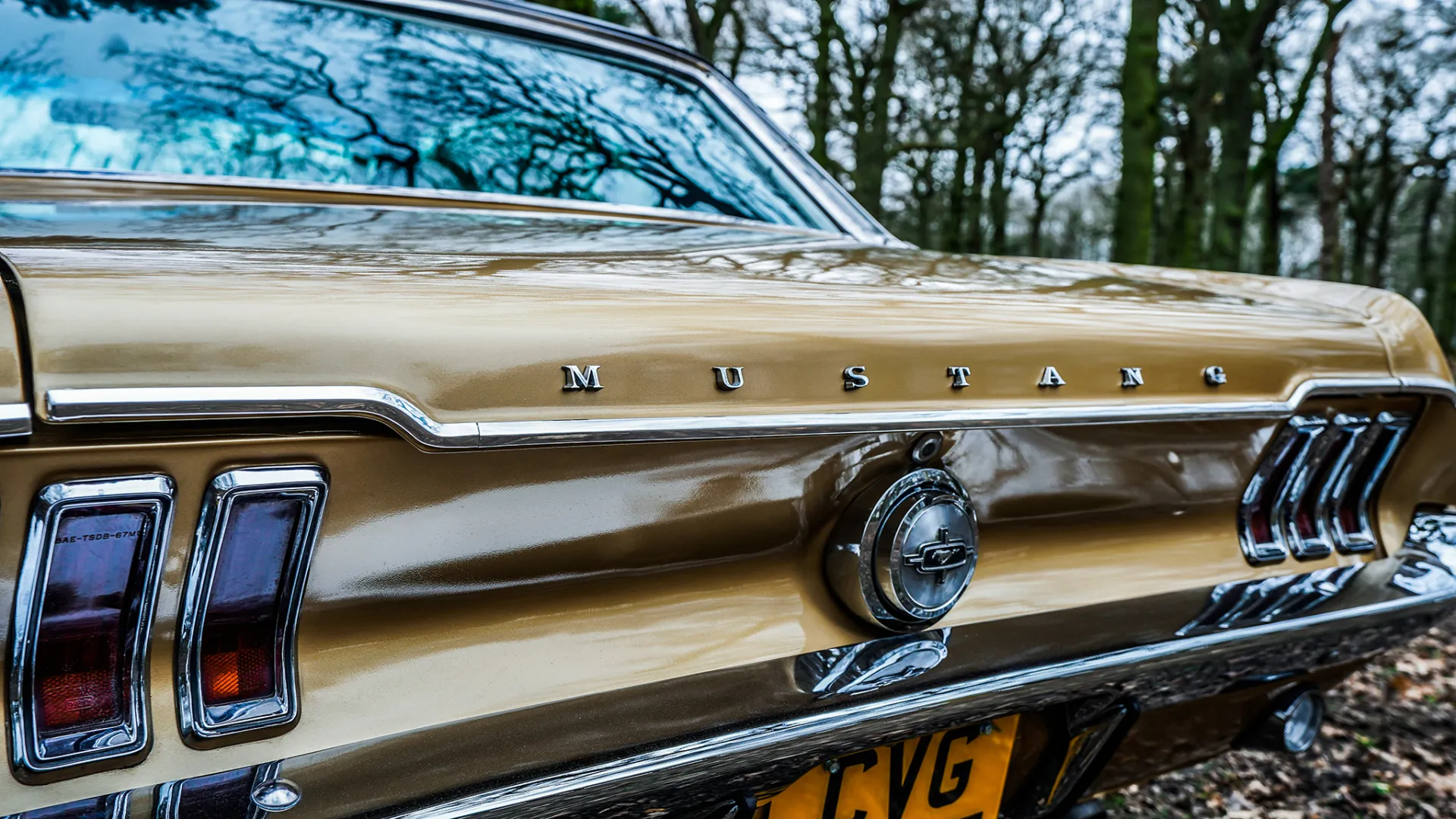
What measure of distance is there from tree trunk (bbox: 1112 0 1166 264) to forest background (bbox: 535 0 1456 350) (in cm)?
2

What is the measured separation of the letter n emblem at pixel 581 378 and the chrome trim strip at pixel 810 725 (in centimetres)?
40

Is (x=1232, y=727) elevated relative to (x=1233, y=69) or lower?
lower

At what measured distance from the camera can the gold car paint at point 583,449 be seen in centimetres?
94

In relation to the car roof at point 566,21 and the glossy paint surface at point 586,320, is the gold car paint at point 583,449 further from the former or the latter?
the car roof at point 566,21

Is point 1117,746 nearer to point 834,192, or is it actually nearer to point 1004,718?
point 1004,718

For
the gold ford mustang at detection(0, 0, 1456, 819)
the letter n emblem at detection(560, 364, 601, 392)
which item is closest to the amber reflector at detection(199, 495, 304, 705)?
the gold ford mustang at detection(0, 0, 1456, 819)

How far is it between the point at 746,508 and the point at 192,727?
63cm

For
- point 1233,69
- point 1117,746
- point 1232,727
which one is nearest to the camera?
point 1117,746

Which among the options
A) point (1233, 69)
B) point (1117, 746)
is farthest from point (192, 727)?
point (1233, 69)

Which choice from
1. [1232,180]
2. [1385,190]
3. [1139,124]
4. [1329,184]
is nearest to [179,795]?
[1139,124]

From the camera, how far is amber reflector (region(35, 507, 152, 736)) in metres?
0.91

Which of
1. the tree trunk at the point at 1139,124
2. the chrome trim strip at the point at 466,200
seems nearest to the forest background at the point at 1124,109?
the tree trunk at the point at 1139,124

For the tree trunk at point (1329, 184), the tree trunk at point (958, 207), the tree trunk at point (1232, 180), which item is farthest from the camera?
the tree trunk at point (958, 207)

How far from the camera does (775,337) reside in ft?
3.99
